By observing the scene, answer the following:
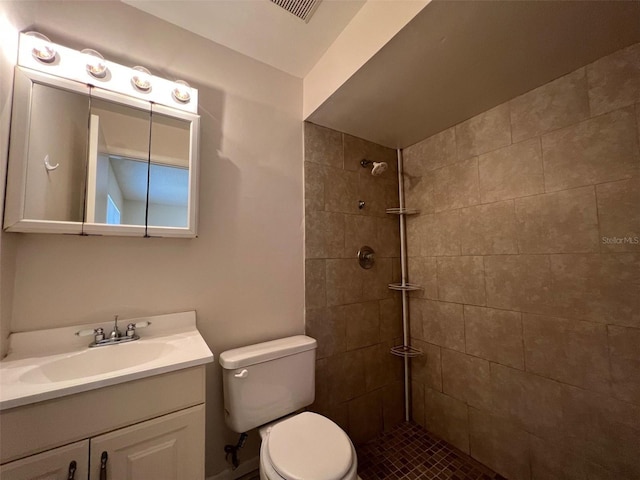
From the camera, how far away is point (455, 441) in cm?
170

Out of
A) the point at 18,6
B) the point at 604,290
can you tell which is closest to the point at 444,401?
the point at 604,290

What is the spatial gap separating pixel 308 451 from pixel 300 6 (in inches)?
78.9

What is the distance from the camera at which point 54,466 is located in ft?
2.39

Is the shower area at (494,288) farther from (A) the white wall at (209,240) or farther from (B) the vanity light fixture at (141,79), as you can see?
(B) the vanity light fixture at (141,79)

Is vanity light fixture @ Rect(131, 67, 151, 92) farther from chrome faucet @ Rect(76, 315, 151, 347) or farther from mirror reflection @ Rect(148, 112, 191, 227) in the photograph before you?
chrome faucet @ Rect(76, 315, 151, 347)

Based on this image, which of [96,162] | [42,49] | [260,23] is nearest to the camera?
[42,49]

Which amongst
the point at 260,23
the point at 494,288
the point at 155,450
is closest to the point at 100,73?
the point at 260,23

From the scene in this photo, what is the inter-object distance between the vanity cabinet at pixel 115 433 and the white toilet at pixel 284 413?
276 millimetres

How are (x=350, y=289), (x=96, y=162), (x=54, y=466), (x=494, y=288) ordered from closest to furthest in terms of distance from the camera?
(x=54, y=466) → (x=96, y=162) → (x=494, y=288) → (x=350, y=289)

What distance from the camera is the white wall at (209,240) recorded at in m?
1.04

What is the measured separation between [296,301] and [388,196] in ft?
3.68

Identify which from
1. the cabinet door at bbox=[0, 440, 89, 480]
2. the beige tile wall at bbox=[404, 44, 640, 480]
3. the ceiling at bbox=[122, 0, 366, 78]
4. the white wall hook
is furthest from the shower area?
the white wall hook

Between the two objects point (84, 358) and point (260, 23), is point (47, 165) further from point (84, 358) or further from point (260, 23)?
point (260, 23)

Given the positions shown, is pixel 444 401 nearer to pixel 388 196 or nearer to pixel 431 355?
pixel 431 355
